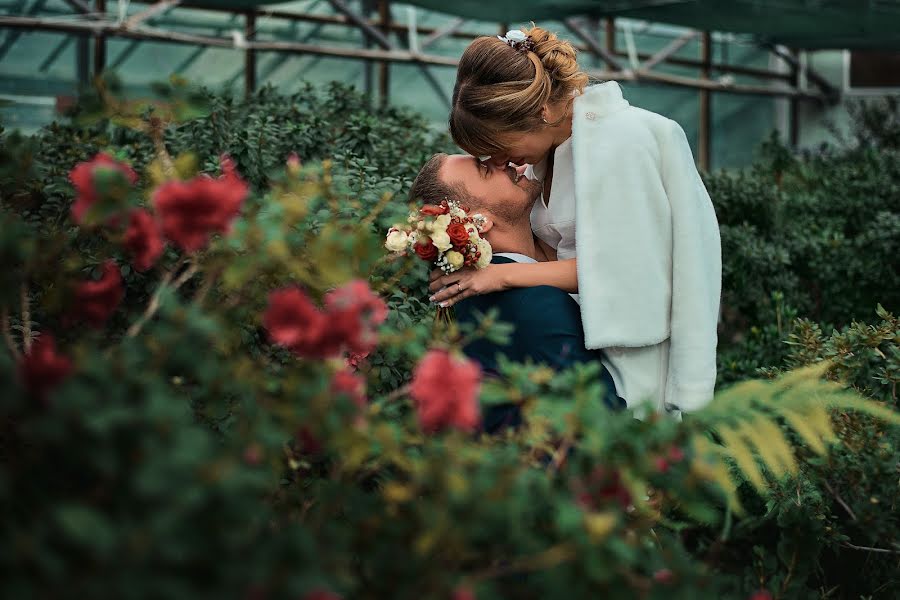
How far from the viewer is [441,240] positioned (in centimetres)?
242

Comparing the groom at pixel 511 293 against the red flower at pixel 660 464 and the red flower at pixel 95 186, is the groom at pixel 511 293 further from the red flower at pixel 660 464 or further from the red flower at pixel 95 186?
the red flower at pixel 95 186

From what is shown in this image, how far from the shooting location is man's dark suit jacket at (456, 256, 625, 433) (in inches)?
101

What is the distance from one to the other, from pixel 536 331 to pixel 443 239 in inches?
14.8

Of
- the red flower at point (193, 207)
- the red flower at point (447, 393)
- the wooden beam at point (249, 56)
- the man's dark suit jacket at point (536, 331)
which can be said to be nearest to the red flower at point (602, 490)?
the red flower at point (447, 393)

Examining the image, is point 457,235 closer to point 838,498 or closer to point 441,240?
point 441,240

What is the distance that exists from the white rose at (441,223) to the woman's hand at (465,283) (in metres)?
0.18

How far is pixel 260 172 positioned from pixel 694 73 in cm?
1040

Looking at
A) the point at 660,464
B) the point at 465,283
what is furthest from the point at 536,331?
the point at 660,464

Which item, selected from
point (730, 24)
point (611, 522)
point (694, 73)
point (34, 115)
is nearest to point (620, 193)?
point (611, 522)

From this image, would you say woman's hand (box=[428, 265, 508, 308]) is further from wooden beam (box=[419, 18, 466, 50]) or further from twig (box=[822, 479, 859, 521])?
wooden beam (box=[419, 18, 466, 50])

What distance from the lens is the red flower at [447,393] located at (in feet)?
4.36

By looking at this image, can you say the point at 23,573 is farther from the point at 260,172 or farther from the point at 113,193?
the point at 260,172

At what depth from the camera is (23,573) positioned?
3.56ft

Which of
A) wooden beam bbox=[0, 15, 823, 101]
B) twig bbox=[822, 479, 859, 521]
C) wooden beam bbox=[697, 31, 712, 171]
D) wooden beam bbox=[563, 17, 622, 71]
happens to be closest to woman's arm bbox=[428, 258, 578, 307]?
twig bbox=[822, 479, 859, 521]
